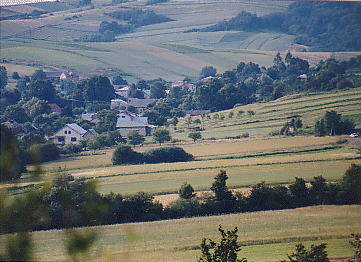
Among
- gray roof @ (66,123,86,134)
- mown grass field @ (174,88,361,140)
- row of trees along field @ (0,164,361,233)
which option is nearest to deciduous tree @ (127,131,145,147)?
mown grass field @ (174,88,361,140)

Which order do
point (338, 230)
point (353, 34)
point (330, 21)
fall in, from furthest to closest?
point (330, 21)
point (353, 34)
point (338, 230)

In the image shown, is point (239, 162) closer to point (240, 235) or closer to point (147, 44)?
point (240, 235)

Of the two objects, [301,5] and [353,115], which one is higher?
[301,5]

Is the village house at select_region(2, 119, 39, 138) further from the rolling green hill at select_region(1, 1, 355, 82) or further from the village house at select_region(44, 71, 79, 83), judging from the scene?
the rolling green hill at select_region(1, 1, 355, 82)

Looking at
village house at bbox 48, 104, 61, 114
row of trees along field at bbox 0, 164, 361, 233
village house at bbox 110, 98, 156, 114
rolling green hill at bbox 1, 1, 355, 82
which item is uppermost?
rolling green hill at bbox 1, 1, 355, 82

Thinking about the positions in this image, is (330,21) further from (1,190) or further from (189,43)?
(1,190)

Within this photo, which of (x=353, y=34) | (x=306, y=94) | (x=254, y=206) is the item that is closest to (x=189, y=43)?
(x=353, y=34)

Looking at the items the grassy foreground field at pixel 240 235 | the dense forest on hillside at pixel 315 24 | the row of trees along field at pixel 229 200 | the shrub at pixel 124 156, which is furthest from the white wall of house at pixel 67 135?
the dense forest on hillside at pixel 315 24
